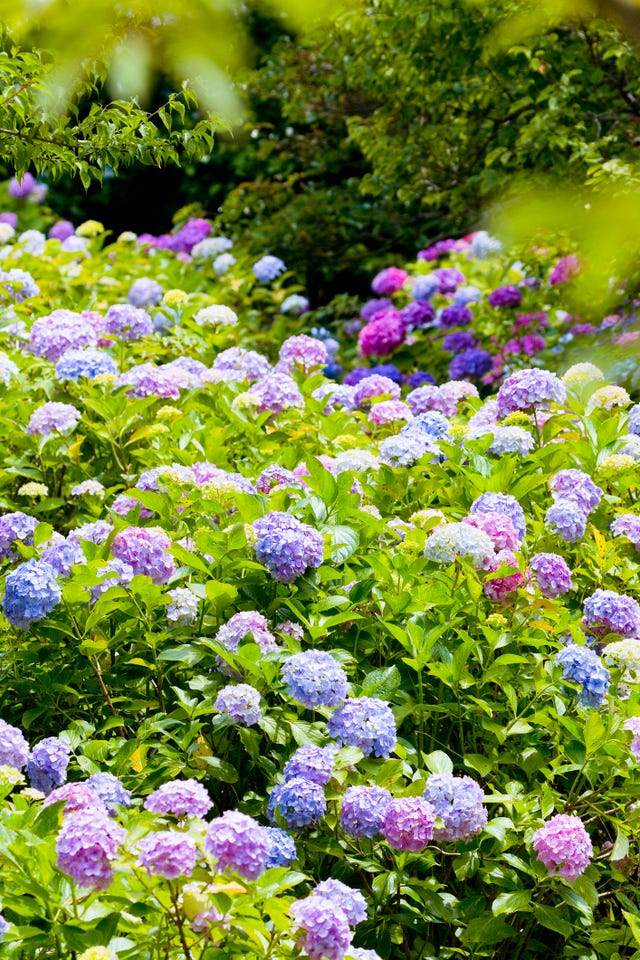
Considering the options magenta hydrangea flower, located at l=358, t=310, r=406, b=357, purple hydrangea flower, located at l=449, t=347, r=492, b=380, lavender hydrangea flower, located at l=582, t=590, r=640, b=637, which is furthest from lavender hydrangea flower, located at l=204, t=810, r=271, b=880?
magenta hydrangea flower, located at l=358, t=310, r=406, b=357

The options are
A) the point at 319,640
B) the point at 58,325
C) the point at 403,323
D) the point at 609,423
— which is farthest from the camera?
the point at 403,323

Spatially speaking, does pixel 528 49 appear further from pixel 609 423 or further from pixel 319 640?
pixel 319 640

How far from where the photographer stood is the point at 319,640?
2.55 meters

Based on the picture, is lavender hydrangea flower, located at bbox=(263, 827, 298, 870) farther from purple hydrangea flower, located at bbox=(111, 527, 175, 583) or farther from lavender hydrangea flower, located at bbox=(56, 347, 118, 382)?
lavender hydrangea flower, located at bbox=(56, 347, 118, 382)

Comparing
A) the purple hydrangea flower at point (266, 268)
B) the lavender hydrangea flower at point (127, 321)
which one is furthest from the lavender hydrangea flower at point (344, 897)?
the purple hydrangea flower at point (266, 268)

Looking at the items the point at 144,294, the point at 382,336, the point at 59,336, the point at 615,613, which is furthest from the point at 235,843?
the point at 382,336

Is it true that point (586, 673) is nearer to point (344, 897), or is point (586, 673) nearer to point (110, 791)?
point (344, 897)

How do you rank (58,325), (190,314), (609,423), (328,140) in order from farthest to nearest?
1. (328,140)
2. (190,314)
3. (58,325)
4. (609,423)

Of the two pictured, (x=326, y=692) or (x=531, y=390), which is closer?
(x=326, y=692)

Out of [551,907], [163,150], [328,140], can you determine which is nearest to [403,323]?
[328,140]

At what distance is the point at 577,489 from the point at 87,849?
1573mm

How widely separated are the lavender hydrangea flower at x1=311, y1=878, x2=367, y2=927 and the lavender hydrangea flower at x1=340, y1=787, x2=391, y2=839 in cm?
22

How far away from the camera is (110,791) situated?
2.08 metres

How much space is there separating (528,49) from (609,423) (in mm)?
2824
